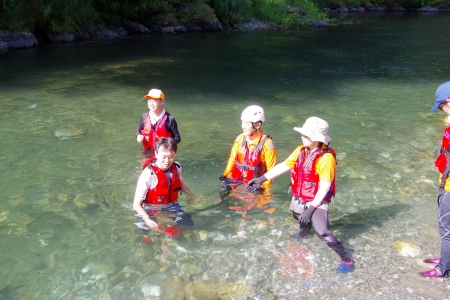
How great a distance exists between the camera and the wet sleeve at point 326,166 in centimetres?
474

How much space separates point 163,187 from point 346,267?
7.40ft

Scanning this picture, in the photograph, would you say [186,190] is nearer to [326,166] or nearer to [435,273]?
[326,166]

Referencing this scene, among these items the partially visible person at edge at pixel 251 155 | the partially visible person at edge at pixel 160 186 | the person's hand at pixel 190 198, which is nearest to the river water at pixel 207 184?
the person's hand at pixel 190 198

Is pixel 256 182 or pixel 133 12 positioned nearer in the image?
pixel 256 182

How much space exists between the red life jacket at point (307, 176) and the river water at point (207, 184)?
0.73m

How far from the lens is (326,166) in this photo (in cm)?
474

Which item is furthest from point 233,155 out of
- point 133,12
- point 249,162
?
point 133,12

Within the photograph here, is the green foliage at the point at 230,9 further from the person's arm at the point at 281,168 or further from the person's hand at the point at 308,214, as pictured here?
the person's hand at the point at 308,214

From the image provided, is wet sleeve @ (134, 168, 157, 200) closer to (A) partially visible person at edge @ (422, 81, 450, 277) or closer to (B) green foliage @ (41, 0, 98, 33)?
(A) partially visible person at edge @ (422, 81, 450, 277)

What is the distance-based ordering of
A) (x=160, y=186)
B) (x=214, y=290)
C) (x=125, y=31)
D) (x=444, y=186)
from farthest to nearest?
(x=125, y=31) < (x=160, y=186) < (x=214, y=290) < (x=444, y=186)

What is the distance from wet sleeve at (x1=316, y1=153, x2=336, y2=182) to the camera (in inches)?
187

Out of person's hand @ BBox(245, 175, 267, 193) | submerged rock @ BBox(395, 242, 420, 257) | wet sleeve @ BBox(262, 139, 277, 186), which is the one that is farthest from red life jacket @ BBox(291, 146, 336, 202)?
submerged rock @ BBox(395, 242, 420, 257)

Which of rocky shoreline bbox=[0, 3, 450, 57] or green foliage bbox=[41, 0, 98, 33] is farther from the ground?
green foliage bbox=[41, 0, 98, 33]

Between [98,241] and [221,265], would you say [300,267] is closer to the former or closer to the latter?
[221,265]
